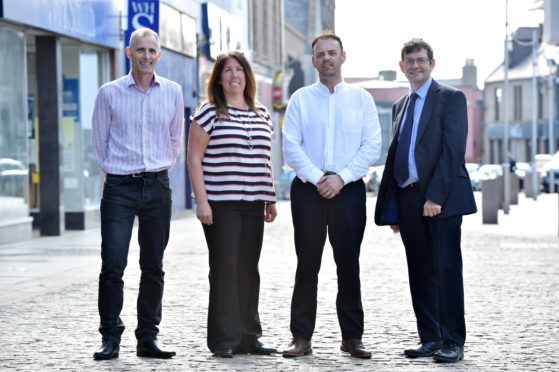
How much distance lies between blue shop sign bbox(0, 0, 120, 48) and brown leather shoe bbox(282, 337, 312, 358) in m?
12.0

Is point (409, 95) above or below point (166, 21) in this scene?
below

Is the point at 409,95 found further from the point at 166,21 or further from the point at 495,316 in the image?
the point at 166,21

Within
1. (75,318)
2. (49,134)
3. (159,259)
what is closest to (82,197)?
(49,134)

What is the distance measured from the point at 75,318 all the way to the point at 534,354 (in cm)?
372

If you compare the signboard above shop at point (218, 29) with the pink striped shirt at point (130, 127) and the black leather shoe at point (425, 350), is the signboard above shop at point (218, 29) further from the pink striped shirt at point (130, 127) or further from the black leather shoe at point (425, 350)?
the black leather shoe at point (425, 350)

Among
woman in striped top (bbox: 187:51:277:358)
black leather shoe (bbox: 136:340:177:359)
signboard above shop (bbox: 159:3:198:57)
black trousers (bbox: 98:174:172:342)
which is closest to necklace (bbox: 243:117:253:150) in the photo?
woman in striped top (bbox: 187:51:277:358)

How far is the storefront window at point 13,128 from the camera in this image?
1955 centimetres

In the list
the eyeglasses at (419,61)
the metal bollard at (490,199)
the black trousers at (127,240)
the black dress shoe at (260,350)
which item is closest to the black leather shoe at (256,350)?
the black dress shoe at (260,350)

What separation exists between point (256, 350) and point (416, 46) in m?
2.07

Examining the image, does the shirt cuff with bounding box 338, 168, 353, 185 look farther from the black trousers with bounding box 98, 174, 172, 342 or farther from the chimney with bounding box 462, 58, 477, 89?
the chimney with bounding box 462, 58, 477, 89

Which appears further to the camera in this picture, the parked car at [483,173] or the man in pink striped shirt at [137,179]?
the parked car at [483,173]

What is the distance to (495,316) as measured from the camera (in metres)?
9.75

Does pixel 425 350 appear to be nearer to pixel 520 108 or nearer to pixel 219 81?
pixel 219 81

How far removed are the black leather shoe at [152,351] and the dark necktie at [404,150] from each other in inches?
67.9
